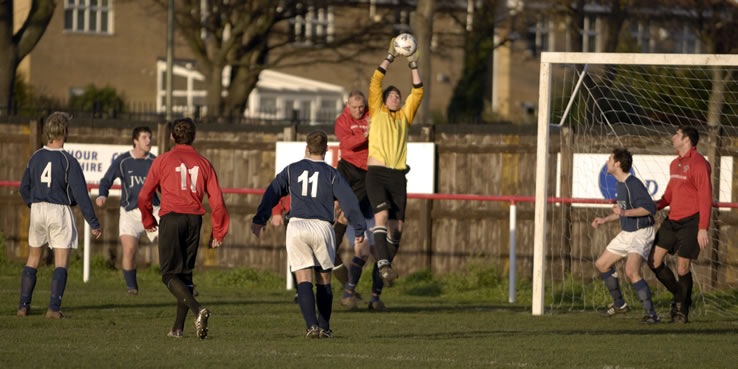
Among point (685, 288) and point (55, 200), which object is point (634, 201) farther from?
point (55, 200)

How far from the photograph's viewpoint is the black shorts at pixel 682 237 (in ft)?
→ 39.9

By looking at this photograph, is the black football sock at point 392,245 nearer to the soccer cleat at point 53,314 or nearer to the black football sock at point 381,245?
the black football sock at point 381,245

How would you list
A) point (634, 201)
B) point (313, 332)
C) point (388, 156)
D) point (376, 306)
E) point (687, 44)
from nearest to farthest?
1. point (313, 332)
2. point (634, 201)
3. point (388, 156)
4. point (376, 306)
5. point (687, 44)

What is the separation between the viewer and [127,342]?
948 cm

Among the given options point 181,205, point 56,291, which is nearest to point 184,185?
point 181,205

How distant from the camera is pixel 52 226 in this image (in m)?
11.4

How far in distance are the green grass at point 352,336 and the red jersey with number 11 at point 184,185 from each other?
110cm

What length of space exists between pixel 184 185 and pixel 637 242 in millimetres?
5293

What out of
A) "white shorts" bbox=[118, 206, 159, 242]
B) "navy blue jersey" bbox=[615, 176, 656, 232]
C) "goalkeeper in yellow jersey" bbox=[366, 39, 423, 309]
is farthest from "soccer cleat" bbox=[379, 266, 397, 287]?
"white shorts" bbox=[118, 206, 159, 242]

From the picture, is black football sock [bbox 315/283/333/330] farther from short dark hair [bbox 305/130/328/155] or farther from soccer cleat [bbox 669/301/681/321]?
soccer cleat [bbox 669/301/681/321]

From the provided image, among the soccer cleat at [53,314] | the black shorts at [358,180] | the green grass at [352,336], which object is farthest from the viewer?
the black shorts at [358,180]

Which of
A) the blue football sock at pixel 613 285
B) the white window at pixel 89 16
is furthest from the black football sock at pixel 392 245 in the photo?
the white window at pixel 89 16

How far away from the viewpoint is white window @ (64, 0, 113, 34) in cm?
4378

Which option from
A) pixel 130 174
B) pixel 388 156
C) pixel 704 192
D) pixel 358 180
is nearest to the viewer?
pixel 704 192
